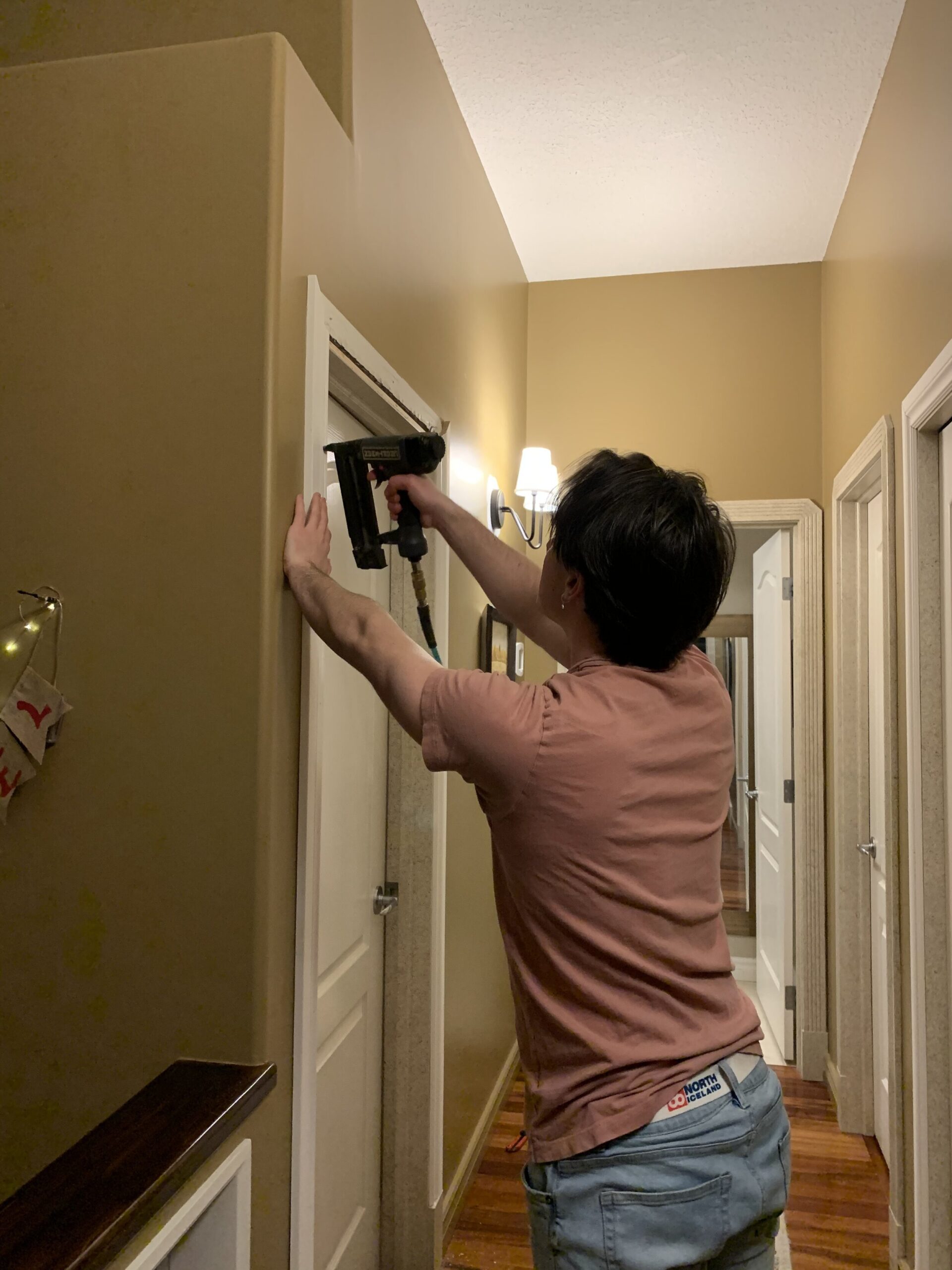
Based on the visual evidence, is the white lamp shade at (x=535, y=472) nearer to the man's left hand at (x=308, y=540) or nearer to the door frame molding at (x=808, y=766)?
the door frame molding at (x=808, y=766)

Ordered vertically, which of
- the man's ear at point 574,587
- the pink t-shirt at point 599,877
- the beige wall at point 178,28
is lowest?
the pink t-shirt at point 599,877

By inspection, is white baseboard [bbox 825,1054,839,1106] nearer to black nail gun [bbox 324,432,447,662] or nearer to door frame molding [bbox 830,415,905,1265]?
door frame molding [bbox 830,415,905,1265]

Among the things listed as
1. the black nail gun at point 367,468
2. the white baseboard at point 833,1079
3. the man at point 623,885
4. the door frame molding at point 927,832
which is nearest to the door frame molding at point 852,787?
the white baseboard at point 833,1079

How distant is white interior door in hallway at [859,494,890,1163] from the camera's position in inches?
115

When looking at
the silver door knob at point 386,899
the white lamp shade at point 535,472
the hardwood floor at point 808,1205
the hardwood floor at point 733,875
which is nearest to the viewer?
the silver door knob at point 386,899

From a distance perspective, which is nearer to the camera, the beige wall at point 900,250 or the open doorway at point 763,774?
the beige wall at point 900,250

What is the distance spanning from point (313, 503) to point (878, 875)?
2.38 m

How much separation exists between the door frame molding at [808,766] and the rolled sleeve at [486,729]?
2564 mm

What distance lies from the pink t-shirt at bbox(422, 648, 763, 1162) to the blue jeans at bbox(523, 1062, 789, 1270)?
0.03 meters

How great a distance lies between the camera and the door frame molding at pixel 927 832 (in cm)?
202

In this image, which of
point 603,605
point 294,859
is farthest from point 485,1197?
point 603,605

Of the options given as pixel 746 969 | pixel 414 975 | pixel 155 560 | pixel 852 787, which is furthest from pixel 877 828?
pixel 155 560

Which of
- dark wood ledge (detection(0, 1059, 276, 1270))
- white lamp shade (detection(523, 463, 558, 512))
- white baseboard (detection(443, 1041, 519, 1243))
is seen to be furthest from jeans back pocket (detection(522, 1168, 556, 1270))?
white lamp shade (detection(523, 463, 558, 512))

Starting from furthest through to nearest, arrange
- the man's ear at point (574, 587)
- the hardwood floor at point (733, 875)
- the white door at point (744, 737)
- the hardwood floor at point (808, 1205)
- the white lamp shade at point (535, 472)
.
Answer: the hardwood floor at point (733, 875), the white door at point (744, 737), the white lamp shade at point (535, 472), the hardwood floor at point (808, 1205), the man's ear at point (574, 587)
